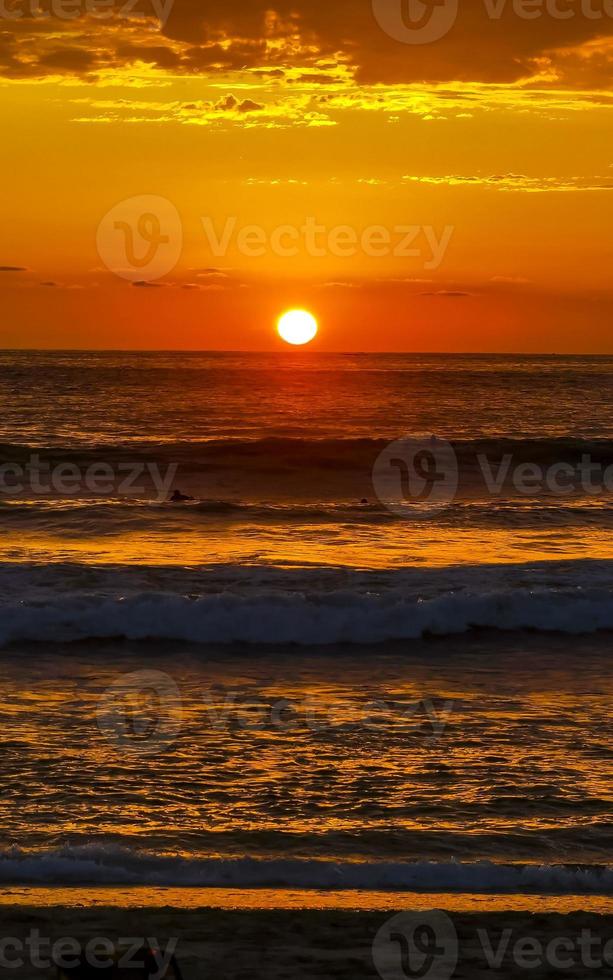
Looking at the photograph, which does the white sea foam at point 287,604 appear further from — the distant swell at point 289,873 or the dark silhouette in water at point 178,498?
the dark silhouette in water at point 178,498

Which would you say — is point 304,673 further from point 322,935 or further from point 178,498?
point 178,498

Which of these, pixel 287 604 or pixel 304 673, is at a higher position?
pixel 287 604

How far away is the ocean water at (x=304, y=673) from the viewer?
25.0 feet

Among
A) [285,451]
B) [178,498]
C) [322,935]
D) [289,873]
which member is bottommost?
[322,935]

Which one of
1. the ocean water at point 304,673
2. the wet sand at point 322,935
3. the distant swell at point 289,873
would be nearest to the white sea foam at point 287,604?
the ocean water at point 304,673

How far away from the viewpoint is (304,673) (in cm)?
1328

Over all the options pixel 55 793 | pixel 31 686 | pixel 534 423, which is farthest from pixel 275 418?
pixel 55 793

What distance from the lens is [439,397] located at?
65.6 metres

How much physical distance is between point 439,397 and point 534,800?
57905 millimetres

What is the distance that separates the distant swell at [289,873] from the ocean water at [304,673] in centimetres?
2

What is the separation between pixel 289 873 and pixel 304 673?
20.0 ft

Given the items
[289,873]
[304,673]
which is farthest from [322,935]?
[304,673]

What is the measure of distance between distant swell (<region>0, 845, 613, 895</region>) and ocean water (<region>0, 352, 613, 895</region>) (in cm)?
2

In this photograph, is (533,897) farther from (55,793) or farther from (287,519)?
(287,519)
